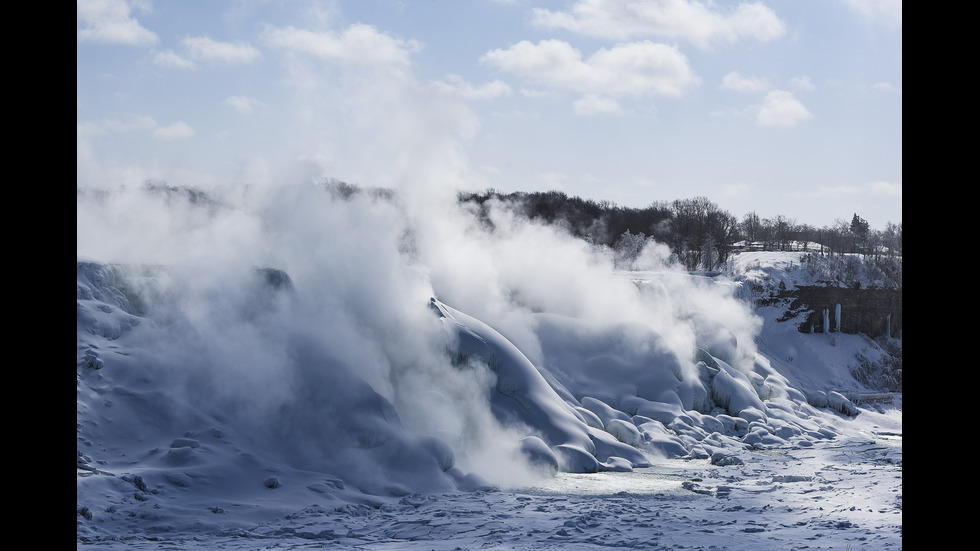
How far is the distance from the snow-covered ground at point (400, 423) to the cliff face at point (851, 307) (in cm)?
1257

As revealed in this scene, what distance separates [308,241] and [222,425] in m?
5.40

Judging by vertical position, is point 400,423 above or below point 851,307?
below

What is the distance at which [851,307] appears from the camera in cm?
3619

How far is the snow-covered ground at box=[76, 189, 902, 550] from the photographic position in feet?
33.1

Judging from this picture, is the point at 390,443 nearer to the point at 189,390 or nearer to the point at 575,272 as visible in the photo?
the point at 189,390

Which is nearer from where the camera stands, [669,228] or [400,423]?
[400,423]

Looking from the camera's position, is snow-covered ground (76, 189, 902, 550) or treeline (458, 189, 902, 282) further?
treeline (458, 189, 902, 282)

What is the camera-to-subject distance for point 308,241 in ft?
56.0

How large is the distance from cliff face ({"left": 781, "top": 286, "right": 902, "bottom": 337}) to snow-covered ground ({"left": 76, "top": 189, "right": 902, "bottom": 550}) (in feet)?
41.3

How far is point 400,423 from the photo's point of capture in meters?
13.7

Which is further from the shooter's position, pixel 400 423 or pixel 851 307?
pixel 851 307

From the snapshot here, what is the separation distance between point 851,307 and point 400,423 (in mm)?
28478
